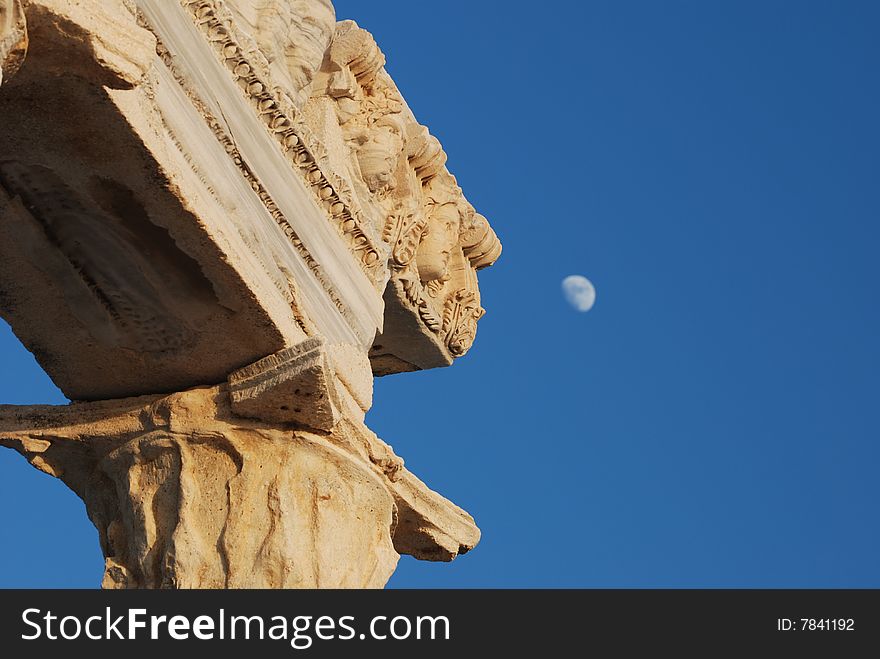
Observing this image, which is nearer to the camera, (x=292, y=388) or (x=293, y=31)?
(x=292, y=388)

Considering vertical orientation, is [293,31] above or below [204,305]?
above

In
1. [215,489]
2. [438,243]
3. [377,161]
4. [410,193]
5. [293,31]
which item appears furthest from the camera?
[438,243]

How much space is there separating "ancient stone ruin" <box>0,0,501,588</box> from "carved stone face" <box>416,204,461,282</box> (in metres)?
0.91

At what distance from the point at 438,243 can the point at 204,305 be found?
8.28 ft

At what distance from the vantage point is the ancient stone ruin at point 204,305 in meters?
6.28

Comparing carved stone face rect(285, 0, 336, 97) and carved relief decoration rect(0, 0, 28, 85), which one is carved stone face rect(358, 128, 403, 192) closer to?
carved stone face rect(285, 0, 336, 97)

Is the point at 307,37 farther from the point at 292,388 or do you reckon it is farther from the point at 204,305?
the point at 292,388

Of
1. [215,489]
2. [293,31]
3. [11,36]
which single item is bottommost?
[215,489]

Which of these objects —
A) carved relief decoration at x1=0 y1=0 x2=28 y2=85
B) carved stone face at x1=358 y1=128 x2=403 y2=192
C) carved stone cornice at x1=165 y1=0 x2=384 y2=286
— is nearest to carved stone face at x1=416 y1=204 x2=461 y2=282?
carved stone face at x1=358 y1=128 x2=403 y2=192

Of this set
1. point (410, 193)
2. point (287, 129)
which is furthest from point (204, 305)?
point (410, 193)

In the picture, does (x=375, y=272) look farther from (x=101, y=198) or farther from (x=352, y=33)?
(x=101, y=198)

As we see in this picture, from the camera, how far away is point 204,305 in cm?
675
